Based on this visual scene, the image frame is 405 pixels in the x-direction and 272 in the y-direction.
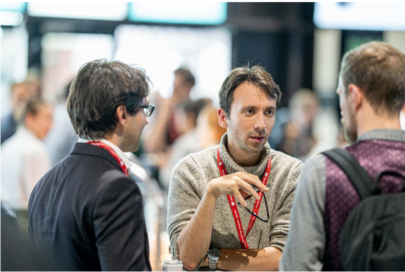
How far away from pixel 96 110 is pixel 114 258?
58cm

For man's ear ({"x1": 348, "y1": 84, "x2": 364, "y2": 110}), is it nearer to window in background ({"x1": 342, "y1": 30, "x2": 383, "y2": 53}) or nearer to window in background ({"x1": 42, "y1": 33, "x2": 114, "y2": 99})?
window in background ({"x1": 42, "y1": 33, "x2": 114, "y2": 99})

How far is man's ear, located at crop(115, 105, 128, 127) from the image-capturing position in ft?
7.48

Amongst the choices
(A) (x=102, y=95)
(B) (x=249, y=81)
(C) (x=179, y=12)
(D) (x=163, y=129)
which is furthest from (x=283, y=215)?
(C) (x=179, y=12)

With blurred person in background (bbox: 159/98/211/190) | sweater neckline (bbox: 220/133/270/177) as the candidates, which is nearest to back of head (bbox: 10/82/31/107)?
blurred person in background (bbox: 159/98/211/190)

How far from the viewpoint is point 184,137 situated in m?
6.43

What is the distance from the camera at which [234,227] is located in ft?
8.47

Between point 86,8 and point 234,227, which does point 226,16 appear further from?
point 234,227

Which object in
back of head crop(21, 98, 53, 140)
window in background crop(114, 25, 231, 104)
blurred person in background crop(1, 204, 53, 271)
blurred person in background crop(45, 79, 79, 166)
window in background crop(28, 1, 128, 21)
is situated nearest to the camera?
blurred person in background crop(1, 204, 53, 271)

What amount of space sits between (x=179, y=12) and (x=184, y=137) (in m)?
3.63

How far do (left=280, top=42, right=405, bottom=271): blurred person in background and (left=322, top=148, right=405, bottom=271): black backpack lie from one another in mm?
14

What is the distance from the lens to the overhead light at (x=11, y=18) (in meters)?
9.05

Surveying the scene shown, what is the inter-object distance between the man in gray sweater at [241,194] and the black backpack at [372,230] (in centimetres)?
62

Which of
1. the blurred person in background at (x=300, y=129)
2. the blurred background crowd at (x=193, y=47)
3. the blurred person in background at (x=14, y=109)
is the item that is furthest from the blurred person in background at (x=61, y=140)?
the blurred person in background at (x=300, y=129)

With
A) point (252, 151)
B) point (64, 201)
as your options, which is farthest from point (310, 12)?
point (64, 201)
